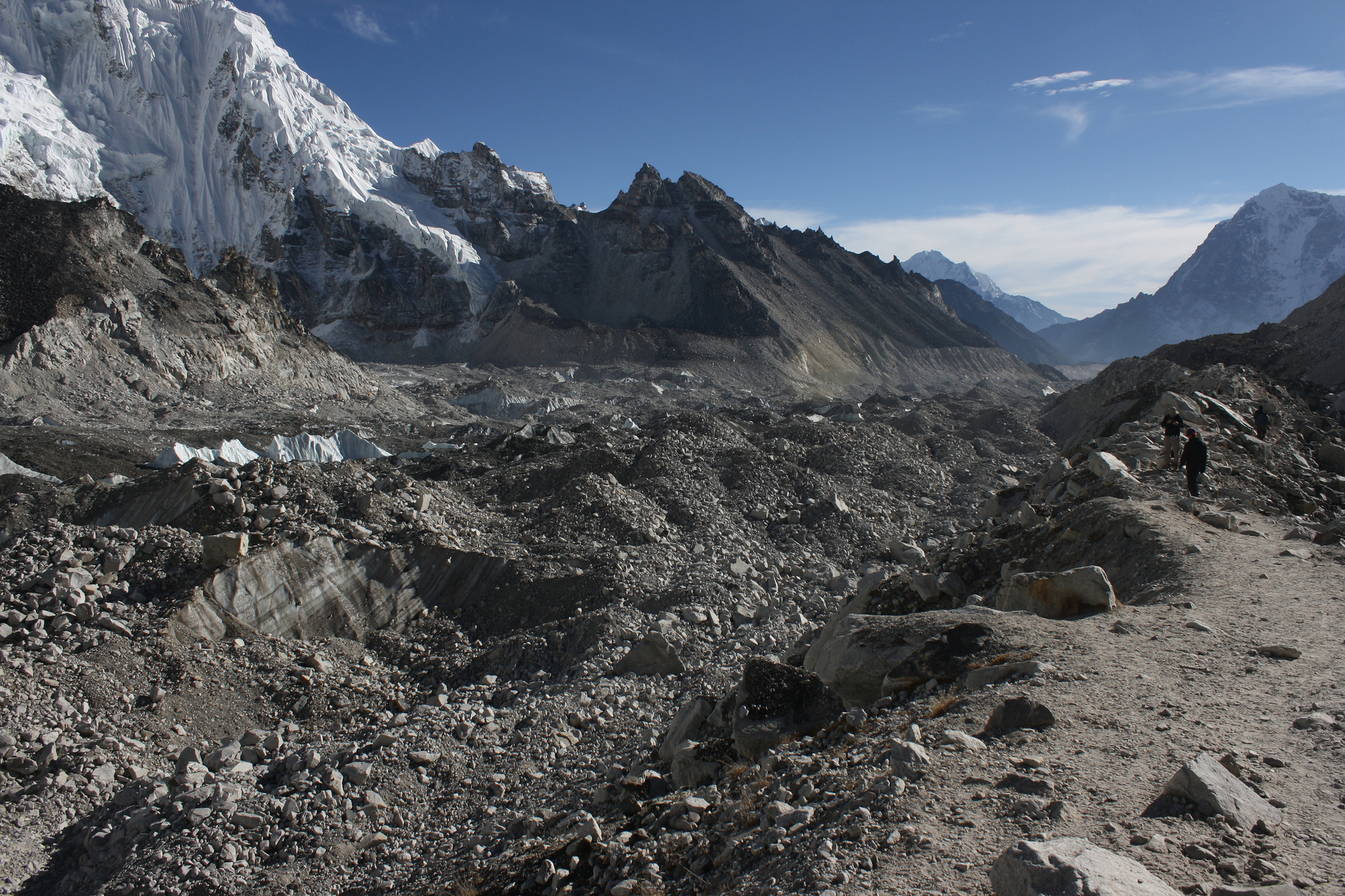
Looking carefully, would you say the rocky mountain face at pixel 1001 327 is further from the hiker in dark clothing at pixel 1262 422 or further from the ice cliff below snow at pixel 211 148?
the hiker in dark clothing at pixel 1262 422

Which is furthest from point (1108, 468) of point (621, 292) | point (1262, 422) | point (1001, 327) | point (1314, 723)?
point (1001, 327)

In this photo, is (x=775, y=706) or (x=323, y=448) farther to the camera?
(x=323, y=448)

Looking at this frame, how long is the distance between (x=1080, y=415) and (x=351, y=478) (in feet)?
105

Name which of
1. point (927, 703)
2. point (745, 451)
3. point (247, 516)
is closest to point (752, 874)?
point (927, 703)

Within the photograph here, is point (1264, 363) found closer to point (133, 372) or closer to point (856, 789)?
point (856, 789)

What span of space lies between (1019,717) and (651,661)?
5.66 metres

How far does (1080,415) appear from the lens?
33906 millimetres

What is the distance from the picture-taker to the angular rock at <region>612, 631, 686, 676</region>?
9.31 meters

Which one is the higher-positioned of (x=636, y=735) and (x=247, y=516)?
(x=247, y=516)

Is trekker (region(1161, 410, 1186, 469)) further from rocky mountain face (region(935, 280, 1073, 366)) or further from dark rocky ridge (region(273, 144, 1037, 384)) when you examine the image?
rocky mountain face (region(935, 280, 1073, 366))

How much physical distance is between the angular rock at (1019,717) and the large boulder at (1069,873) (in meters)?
1.47

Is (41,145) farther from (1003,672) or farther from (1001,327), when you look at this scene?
(1001,327)

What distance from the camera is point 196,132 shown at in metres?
91.2

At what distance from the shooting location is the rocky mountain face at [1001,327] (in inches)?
6294
